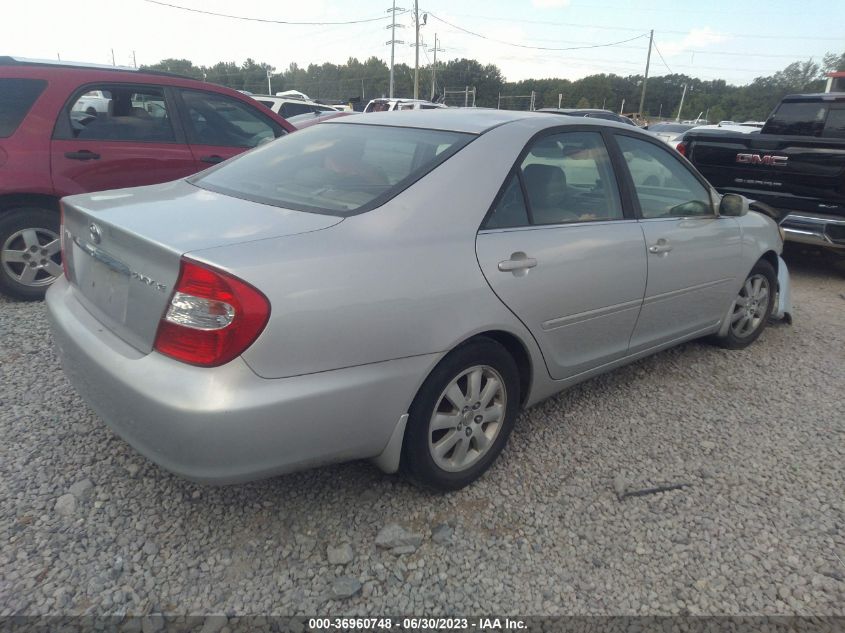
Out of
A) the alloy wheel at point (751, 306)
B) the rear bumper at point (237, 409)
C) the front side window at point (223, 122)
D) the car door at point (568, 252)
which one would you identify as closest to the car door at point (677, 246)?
the car door at point (568, 252)

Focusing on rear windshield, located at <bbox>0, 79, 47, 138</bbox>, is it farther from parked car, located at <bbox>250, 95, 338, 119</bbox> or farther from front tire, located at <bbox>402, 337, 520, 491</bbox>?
parked car, located at <bbox>250, 95, 338, 119</bbox>

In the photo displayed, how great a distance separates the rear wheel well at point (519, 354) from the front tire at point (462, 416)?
39 millimetres

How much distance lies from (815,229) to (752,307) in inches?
100

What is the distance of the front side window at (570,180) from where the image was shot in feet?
8.99

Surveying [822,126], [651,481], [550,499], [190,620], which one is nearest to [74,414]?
[190,620]

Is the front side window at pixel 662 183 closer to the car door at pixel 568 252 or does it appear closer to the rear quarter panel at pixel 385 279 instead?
the car door at pixel 568 252

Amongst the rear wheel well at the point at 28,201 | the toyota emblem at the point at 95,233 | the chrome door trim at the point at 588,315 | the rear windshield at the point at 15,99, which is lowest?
the chrome door trim at the point at 588,315

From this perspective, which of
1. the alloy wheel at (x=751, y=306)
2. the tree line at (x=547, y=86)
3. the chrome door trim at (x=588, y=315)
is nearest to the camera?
the chrome door trim at (x=588, y=315)

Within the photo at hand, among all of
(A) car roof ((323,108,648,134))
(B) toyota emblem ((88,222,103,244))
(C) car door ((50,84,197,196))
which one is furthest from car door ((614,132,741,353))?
(C) car door ((50,84,197,196))

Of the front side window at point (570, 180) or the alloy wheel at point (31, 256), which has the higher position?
the front side window at point (570, 180)

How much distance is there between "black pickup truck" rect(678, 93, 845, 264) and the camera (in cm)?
595

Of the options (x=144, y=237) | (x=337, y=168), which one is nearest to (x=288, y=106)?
(x=337, y=168)

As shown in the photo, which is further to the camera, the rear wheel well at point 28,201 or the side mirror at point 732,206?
the rear wheel well at point 28,201

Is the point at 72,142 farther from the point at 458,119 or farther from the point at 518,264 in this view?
the point at 518,264
